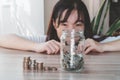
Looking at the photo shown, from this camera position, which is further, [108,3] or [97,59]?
[108,3]

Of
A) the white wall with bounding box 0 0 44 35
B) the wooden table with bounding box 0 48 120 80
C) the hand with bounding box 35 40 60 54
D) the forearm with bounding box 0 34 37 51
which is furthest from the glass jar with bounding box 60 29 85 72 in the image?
the white wall with bounding box 0 0 44 35

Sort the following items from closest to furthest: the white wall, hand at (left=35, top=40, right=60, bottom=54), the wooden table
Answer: the wooden table, hand at (left=35, top=40, right=60, bottom=54), the white wall

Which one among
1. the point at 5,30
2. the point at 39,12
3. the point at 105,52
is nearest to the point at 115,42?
the point at 105,52

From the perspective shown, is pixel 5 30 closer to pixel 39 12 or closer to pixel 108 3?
pixel 39 12

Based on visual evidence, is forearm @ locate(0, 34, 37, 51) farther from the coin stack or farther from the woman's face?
the coin stack

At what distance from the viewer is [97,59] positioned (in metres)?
1.42

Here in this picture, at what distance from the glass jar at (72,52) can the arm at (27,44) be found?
1.07ft

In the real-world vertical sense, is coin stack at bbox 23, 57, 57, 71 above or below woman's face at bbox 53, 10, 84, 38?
below

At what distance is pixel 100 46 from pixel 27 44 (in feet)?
1.29

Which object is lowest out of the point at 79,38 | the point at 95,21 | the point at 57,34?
the point at 79,38

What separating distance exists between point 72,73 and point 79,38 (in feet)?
0.48

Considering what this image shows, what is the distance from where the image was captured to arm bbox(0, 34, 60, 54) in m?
1.53

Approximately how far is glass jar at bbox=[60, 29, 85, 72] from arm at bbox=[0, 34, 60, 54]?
33 cm

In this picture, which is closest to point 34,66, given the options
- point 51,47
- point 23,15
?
point 51,47
